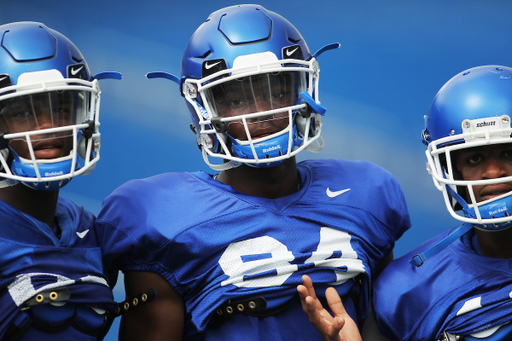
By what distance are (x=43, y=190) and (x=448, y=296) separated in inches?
39.2

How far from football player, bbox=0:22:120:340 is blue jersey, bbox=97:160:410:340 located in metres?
0.14

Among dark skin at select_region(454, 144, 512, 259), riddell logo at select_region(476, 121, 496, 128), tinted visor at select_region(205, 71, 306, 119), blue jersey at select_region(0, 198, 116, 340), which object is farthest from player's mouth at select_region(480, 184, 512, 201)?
blue jersey at select_region(0, 198, 116, 340)

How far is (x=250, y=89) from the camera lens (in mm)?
1529

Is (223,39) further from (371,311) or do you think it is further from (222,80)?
(371,311)

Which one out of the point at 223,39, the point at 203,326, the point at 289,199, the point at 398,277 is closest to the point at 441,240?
the point at 398,277

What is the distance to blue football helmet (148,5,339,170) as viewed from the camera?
1507mm

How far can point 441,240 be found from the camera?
1532 mm

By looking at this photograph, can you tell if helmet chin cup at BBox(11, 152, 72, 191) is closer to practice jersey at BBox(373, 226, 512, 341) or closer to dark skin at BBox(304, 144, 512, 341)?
dark skin at BBox(304, 144, 512, 341)

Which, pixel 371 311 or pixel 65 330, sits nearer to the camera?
pixel 65 330

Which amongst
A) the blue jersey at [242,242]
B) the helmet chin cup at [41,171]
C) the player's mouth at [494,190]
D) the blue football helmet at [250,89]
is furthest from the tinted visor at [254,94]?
the player's mouth at [494,190]

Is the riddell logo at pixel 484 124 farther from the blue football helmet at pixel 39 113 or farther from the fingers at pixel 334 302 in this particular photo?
the blue football helmet at pixel 39 113

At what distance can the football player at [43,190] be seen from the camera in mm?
1315

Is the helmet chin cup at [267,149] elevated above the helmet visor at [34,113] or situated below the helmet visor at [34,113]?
below

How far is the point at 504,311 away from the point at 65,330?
3.29ft
